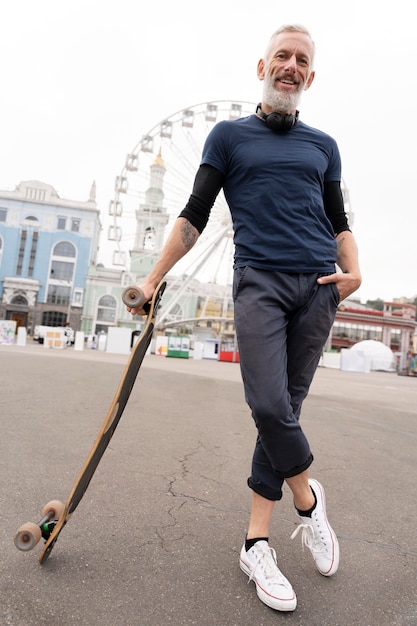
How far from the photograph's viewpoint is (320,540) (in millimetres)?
1707

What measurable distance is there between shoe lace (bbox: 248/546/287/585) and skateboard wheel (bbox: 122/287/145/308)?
0.93 meters

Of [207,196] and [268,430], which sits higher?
[207,196]

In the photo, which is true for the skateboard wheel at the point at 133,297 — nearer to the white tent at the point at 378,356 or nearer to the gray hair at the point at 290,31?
the gray hair at the point at 290,31

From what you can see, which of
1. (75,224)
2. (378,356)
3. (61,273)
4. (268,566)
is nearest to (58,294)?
(61,273)

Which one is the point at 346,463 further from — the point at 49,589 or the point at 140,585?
the point at 49,589

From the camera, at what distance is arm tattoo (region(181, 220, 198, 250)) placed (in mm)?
1839

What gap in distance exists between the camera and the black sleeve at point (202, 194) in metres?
1.85

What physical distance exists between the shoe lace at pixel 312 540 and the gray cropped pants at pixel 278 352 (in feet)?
0.56

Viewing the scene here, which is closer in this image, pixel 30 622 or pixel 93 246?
pixel 30 622

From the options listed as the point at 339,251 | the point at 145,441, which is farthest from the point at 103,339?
the point at 339,251

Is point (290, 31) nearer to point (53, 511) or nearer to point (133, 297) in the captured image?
point (133, 297)

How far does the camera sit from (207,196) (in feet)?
6.10

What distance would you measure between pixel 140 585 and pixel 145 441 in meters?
2.19

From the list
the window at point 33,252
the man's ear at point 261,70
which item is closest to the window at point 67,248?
the window at point 33,252
